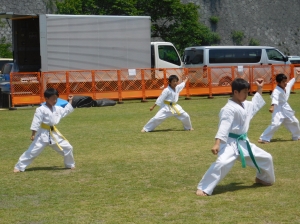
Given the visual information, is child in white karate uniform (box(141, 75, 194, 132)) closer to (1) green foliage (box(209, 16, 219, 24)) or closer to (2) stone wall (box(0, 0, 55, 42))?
(2) stone wall (box(0, 0, 55, 42))

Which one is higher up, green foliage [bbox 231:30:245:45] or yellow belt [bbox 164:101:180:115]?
green foliage [bbox 231:30:245:45]

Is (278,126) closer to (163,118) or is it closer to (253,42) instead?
(163,118)

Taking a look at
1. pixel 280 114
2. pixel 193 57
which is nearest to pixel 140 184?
pixel 280 114

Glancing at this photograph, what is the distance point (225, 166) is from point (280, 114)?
4.76m

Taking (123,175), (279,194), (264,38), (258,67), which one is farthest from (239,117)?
(264,38)

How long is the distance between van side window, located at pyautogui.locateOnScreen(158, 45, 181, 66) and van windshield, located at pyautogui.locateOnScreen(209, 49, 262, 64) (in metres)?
1.65

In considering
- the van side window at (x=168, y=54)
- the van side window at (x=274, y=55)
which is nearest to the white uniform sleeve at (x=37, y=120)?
the van side window at (x=168, y=54)

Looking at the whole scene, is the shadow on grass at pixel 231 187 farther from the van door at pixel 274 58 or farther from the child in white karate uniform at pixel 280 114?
the van door at pixel 274 58

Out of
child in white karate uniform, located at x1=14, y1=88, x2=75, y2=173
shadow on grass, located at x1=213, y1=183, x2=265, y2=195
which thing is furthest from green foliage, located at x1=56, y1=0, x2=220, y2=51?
shadow on grass, located at x1=213, y1=183, x2=265, y2=195

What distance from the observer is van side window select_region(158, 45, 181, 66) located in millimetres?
24375

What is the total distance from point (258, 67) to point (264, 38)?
20209 millimetres

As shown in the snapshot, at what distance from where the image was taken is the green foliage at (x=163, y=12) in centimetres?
3359

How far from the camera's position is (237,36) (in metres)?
42.2

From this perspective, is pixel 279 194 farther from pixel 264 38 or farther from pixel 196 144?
pixel 264 38
